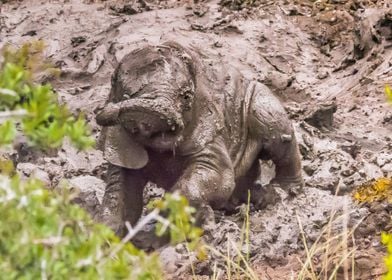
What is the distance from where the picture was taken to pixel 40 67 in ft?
12.9

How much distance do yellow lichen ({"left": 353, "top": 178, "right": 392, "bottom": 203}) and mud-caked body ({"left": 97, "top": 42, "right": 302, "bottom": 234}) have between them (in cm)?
49

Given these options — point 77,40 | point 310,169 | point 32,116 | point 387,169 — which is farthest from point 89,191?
point 32,116

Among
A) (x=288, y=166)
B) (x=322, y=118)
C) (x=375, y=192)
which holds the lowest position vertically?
(x=322, y=118)

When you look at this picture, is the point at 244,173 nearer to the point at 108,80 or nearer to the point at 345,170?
the point at 345,170

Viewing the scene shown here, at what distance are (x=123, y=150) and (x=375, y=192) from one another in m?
1.44

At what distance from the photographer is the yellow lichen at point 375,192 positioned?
6452mm

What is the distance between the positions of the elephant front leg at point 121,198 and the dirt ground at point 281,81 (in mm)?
289

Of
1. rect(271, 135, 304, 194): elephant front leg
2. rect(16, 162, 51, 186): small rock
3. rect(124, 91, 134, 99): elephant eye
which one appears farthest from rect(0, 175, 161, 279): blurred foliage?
rect(16, 162, 51, 186): small rock

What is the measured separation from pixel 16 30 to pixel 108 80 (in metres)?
1.68

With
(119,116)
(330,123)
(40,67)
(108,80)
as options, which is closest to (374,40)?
(330,123)

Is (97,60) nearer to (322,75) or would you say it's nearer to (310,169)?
(322,75)

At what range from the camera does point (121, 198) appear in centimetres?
640

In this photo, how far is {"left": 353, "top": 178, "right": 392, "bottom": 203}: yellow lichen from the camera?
6452 mm

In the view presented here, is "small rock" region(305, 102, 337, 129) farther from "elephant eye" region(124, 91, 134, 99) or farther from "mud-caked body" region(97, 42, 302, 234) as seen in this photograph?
"elephant eye" region(124, 91, 134, 99)
